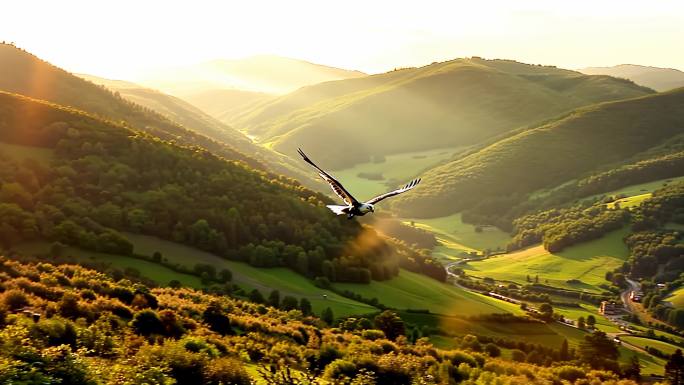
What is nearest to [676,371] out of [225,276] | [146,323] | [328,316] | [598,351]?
[598,351]

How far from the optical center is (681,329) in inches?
6698

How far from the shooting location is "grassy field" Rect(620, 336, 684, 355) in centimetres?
13562

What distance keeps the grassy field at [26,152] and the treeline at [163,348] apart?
68.1 metres

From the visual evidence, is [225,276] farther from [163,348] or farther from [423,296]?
[163,348]

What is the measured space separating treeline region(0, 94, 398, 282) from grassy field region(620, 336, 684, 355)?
64.0 meters

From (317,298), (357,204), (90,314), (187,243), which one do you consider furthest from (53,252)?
(357,204)

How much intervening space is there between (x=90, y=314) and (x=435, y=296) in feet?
317

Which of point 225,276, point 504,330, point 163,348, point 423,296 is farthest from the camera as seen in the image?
point 423,296

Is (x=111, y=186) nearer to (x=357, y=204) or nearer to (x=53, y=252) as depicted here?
(x=53, y=252)

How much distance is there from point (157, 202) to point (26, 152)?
2758 centimetres

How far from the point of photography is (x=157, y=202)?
11631 centimetres

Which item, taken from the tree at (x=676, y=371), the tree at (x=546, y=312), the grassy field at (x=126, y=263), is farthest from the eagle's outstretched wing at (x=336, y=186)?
the tree at (x=546, y=312)

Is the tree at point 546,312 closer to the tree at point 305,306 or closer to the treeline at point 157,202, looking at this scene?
the treeline at point 157,202

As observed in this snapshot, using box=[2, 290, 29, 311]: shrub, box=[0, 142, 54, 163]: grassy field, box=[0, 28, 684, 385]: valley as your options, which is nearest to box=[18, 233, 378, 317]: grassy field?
box=[0, 28, 684, 385]: valley
